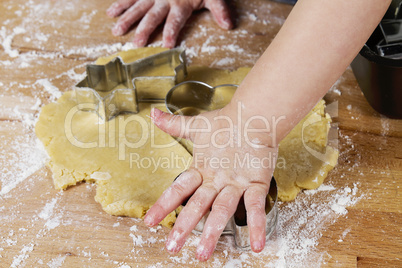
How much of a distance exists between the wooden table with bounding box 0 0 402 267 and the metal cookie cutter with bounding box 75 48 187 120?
12 cm

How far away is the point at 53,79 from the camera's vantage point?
129cm

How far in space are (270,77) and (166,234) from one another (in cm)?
40

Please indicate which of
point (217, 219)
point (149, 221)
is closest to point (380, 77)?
point (217, 219)

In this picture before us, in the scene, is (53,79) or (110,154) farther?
(53,79)

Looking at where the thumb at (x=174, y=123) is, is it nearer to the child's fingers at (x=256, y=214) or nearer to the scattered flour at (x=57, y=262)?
the child's fingers at (x=256, y=214)

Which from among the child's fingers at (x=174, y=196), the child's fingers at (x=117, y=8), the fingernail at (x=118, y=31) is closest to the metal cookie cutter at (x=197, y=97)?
the child's fingers at (x=174, y=196)

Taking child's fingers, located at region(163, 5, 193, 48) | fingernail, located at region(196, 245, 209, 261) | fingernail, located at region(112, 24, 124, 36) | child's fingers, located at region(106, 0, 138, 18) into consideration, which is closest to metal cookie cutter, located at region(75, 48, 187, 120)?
child's fingers, located at region(163, 5, 193, 48)

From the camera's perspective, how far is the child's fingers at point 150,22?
1.42 m

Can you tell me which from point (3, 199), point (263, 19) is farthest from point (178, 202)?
point (263, 19)

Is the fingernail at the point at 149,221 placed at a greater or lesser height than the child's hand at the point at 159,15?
lesser

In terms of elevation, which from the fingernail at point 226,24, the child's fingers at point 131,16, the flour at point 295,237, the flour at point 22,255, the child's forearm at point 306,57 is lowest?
the flour at point 295,237

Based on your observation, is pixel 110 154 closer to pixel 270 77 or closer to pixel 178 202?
pixel 178 202

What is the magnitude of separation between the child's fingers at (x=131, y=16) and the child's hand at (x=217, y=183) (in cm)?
62

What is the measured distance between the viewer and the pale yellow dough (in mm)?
984
